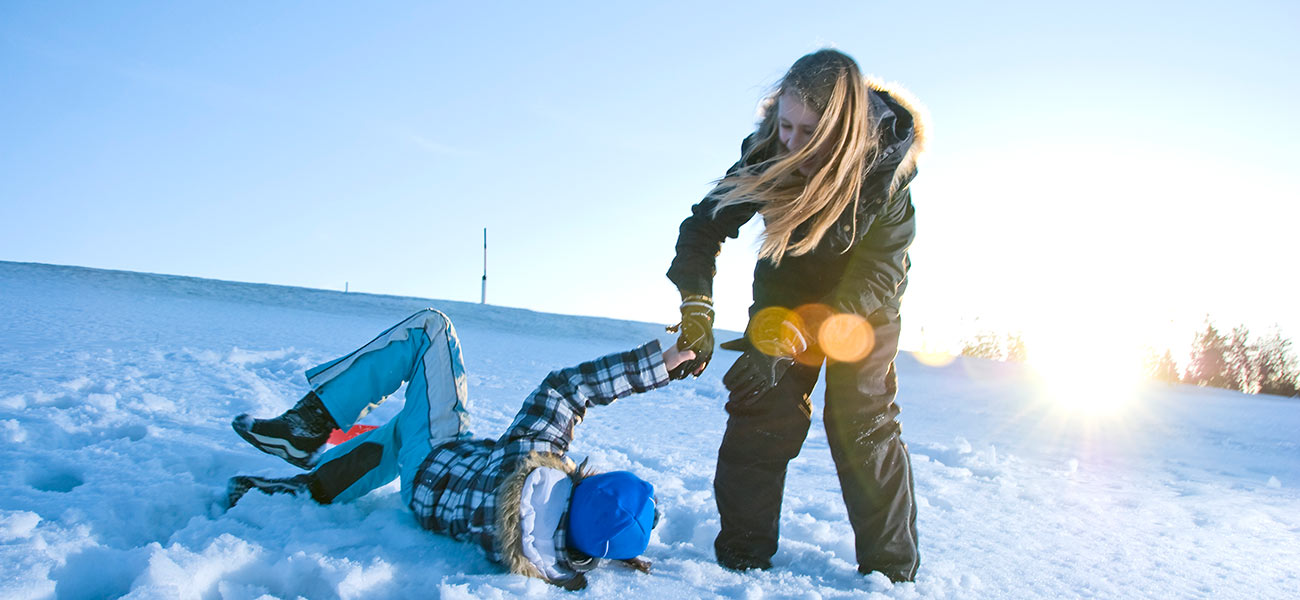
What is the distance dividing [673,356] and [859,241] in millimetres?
641

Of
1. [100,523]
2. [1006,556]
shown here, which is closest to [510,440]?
[100,523]

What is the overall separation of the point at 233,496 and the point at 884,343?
1.84 m

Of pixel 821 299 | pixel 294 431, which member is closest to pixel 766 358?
pixel 821 299

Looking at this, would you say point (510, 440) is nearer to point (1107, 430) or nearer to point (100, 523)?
point (100, 523)

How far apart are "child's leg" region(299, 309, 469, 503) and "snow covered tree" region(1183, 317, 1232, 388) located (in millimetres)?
22432

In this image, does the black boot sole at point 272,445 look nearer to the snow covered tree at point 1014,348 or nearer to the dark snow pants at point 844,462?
the dark snow pants at point 844,462

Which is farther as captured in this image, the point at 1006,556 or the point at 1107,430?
the point at 1107,430

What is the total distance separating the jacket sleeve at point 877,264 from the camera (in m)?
2.18

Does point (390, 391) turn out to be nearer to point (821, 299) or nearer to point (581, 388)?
point (581, 388)

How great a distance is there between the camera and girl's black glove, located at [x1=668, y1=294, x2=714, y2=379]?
6.90ft

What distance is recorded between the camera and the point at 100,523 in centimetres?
183

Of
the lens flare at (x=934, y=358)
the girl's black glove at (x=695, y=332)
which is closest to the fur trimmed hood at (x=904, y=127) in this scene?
the girl's black glove at (x=695, y=332)

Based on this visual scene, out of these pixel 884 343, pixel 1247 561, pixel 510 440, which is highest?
pixel 884 343

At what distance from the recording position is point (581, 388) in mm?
2027
